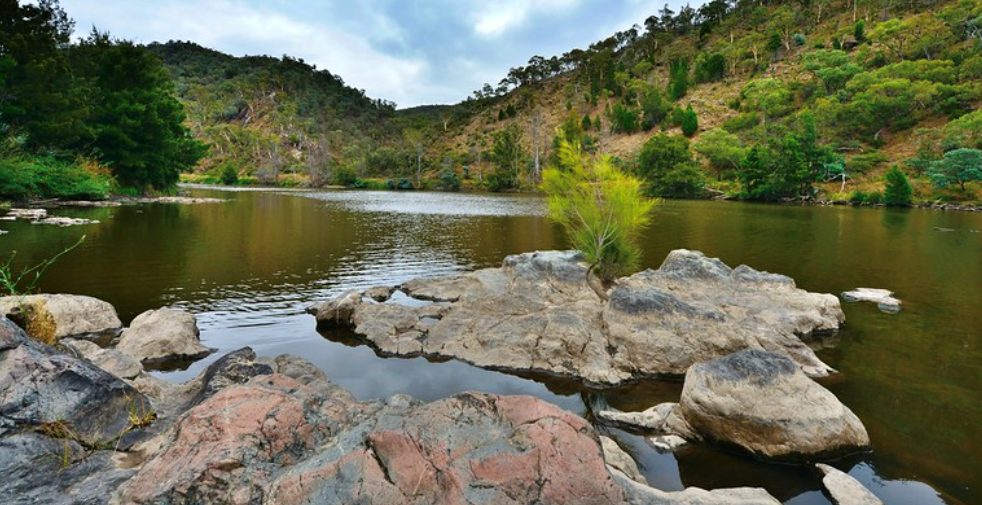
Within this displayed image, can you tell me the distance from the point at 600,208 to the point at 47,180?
169 ft

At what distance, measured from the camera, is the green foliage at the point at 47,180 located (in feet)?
137

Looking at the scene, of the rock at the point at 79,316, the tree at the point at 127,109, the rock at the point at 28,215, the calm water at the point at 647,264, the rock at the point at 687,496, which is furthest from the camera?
the tree at the point at 127,109

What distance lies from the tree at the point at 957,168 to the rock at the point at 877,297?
57.7 m

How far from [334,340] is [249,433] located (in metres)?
11.0

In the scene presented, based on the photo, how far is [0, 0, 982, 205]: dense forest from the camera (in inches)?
2013

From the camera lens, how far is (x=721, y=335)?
14.5 meters

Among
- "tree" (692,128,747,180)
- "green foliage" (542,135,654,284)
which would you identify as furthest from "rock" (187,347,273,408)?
"tree" (692,128,747,180)

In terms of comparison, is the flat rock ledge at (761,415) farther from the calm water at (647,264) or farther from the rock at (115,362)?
the rock at (115,362)

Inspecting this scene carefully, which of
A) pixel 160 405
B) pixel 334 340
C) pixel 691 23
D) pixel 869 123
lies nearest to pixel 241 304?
pixel 334 340

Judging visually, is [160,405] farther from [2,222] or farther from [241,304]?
[2,222]

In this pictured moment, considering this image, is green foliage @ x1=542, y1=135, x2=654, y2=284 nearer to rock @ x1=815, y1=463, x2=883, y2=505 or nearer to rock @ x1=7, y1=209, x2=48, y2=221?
rock @ x1=815, y1=463, x2=883, y2=505

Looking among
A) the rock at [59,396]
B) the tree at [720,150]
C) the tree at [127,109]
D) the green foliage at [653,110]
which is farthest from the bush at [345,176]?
the rock at [59,396]

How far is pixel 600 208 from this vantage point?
74.7 ft

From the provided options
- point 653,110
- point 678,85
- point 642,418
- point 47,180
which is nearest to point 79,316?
point 642,418
